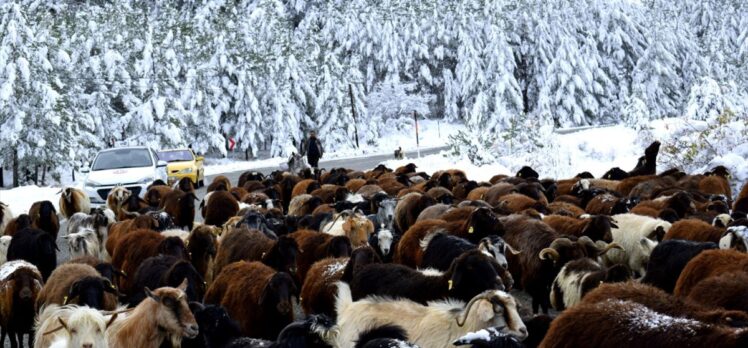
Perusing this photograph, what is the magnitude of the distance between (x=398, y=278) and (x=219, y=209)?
28.7 ft

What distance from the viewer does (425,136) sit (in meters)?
80.1

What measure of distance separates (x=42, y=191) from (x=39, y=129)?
56.8 ft

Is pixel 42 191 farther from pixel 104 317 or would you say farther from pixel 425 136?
pixel 425 136

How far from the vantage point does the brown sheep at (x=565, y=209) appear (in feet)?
48.2

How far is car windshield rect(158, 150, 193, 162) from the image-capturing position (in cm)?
3288

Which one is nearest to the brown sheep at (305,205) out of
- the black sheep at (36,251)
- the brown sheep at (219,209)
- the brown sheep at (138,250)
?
the brown sheep at (219,209)

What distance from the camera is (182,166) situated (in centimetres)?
3100

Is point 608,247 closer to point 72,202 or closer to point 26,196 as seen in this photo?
point 72,202

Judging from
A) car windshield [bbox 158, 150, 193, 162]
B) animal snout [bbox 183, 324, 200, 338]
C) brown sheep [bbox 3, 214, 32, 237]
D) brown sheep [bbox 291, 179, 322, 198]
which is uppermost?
car windshield [bbox 158, 150, 193, 162]

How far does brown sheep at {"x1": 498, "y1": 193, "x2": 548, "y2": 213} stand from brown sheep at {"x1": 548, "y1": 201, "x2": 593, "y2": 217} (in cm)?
17

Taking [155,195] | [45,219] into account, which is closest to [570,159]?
[155,195]

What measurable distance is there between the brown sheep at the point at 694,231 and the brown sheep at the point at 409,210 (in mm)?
5128

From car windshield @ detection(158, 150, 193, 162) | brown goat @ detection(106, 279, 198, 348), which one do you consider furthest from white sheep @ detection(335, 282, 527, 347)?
car windshield @ detection(158, 150, 193, 162)

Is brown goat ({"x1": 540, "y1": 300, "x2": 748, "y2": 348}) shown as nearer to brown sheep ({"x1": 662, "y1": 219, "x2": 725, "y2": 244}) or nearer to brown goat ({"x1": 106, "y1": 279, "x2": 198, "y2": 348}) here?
brown goat ({"x1": 106, "y1": 279, "x2": 198, "y2": 348})
